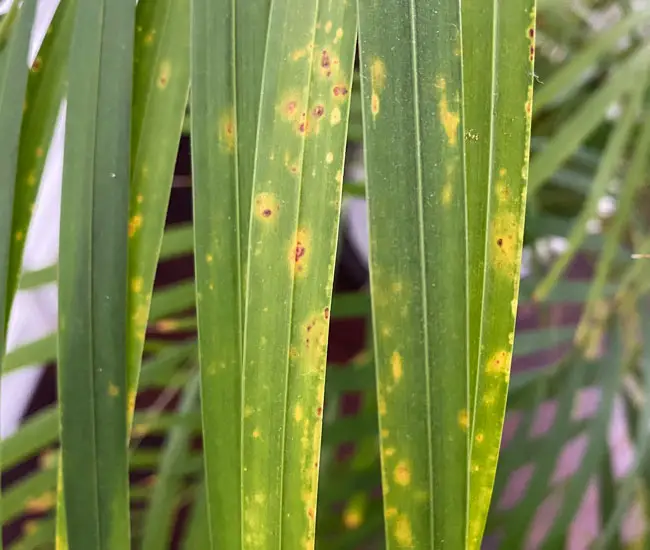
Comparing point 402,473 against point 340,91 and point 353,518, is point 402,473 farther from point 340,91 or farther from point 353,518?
point 353,518

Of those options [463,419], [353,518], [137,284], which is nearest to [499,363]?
[463,419]

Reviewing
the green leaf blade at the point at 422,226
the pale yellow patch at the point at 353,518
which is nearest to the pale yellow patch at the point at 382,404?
the green leaf blade at the point at 422,226

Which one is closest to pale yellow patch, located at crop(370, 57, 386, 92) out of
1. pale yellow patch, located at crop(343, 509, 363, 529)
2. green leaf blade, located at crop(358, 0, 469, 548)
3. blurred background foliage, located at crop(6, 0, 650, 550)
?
green leaf blade, located at crop(358, 0, 469, 548)

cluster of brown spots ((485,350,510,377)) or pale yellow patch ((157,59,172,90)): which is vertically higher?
pale yellow patch ((157,59,172,90))

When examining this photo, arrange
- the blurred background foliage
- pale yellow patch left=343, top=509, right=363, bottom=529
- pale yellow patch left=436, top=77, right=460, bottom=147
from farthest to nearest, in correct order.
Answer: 1. pale yellow patch left=343, top=509, right=363, bottom=529
2. the blurred background foliage
3. pale yellow patch left=436, top=77, right=460, bottom=147

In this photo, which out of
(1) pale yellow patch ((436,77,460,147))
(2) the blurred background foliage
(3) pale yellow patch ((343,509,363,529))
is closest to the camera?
(1) pale yellow patch ((436,77,460,147))

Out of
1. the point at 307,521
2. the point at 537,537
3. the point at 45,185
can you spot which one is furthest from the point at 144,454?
the point at 537,537

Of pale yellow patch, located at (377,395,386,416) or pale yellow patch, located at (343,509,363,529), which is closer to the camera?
pale yellow patch, located at (377,395,386,416)

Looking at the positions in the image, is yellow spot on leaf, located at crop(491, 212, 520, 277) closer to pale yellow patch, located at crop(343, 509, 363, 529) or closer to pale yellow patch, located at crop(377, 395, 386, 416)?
pale yellow patch, located at crop(377, 395, 386, 416)
